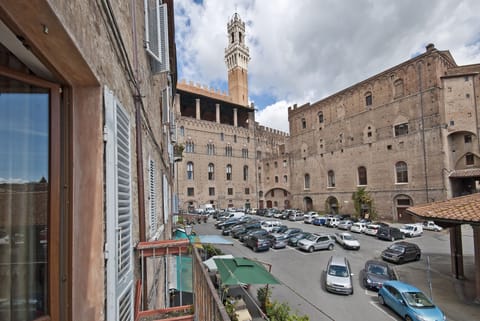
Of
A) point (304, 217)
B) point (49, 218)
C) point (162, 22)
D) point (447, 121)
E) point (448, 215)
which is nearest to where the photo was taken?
point (49, 218)

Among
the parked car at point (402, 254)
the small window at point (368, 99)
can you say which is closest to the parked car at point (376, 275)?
the parked car at point (402, 254)

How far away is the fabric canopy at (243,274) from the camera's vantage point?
8562mm

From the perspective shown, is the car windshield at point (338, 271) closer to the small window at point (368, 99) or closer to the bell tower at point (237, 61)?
the small window at point (368, 99)

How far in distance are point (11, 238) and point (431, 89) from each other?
3662 centimetres

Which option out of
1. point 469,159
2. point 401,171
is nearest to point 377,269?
point 401,171

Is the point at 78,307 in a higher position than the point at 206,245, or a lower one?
higher

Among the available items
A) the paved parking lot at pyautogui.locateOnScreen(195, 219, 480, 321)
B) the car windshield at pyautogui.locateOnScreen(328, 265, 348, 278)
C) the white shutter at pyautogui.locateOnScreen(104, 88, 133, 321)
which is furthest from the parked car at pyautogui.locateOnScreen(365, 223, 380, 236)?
the white shutter at pyautogui.locateOnScreen(104, 88, 133, 321)

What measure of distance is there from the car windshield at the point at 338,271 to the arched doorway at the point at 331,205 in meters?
26.9

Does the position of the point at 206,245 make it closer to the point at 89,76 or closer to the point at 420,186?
the point at 89,76

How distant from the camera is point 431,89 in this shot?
1128 inches

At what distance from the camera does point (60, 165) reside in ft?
5.90

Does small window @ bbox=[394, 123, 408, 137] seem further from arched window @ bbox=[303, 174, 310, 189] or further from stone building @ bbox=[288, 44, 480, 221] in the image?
arched window @ bbox=[303, 174, 310, 189]

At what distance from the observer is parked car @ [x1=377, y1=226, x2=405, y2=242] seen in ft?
76.5

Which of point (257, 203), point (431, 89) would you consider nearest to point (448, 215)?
point (431, 89)
